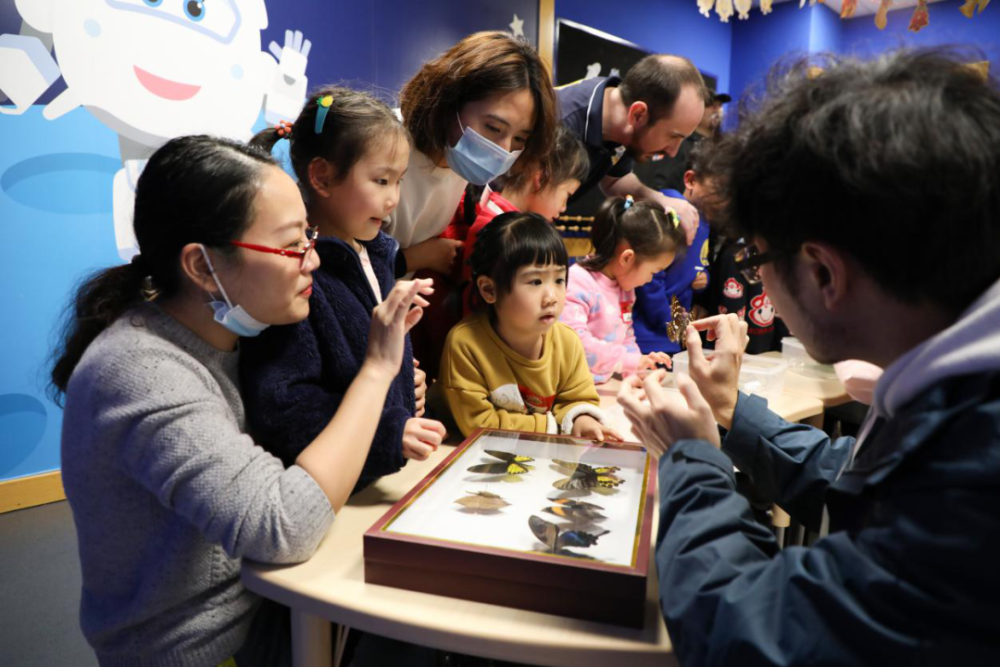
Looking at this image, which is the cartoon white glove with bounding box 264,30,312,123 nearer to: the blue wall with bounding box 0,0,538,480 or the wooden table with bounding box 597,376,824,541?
the blue wall with bounding box 0,0,538,480

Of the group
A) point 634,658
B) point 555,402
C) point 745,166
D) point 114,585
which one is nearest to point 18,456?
point 114,585

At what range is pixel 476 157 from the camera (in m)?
1.79

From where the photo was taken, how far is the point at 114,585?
1.07 meters

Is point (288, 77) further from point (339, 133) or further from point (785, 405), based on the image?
point (785, 405)

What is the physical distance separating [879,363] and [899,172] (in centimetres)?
25

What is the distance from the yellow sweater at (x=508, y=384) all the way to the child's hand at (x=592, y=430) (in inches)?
1.1

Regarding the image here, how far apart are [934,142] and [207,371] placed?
1065mm

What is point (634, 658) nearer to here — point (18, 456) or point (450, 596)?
point (450, 596)

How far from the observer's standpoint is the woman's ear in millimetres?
1083

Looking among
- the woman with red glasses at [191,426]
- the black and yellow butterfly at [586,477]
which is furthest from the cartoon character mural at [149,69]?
the black and yellow butterfly at [586,477]

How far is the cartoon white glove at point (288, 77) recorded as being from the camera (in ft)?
10.9

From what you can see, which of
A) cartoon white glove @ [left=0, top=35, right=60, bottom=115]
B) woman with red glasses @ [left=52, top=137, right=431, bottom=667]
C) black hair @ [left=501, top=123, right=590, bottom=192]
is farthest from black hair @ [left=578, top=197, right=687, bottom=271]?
cartoon white glove @ [left=0, top=35, right=60, bottom=115]

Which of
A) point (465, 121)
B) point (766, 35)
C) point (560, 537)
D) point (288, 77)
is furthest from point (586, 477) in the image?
point (766, 35)

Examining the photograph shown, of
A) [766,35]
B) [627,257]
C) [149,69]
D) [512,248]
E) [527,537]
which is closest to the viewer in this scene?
[527,537]
